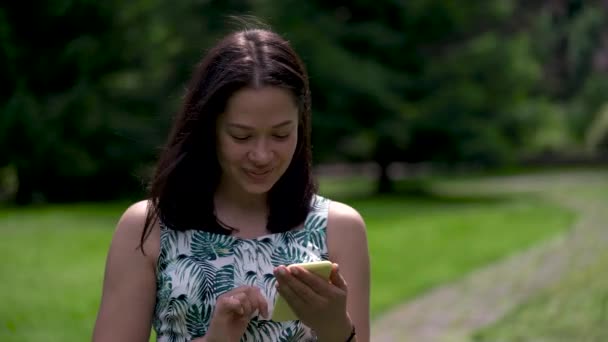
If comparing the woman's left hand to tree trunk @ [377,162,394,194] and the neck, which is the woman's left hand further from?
tree trunk @ [377,162,394,194]

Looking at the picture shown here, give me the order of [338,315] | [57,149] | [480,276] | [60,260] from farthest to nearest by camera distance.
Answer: [57,149], [60,260], [480,276], [338,315]

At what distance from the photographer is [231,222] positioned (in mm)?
2494

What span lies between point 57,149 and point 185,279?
64.7 feet

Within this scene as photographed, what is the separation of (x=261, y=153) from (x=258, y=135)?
0.16ft

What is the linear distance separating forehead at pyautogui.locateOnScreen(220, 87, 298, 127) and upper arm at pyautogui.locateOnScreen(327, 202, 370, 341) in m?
0.32

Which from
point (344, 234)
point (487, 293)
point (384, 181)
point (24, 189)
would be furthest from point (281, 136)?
point (384, 181)

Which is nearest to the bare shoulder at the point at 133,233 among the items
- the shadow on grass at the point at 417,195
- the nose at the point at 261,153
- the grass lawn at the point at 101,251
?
the nose at the point at 261,153

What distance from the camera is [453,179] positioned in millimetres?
30719

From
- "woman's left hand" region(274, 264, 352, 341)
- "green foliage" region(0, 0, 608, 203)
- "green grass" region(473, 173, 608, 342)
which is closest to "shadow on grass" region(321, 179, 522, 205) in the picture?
"green foliage" region(0, 0, 608, 203)

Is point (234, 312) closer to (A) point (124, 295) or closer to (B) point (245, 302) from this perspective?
(B) point (245, 302)

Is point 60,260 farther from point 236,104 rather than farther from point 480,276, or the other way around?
point 236,104

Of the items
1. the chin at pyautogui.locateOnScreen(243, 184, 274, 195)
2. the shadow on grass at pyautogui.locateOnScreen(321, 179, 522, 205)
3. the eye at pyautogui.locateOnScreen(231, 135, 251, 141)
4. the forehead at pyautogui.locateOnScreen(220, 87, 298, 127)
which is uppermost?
the forehead at pyautogui.locateOnScreen(220, 87, 298, 127)

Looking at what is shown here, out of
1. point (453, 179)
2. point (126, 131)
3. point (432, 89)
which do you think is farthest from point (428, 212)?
point (453, 179)

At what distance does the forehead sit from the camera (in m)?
2.34
